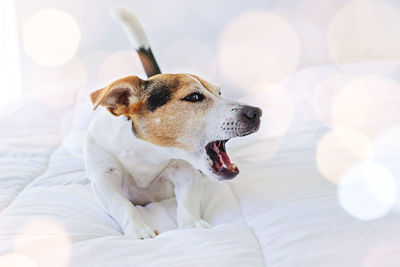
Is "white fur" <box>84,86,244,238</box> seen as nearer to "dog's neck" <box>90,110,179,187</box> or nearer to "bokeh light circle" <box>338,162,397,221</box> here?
"dog's neck" <box>90,110,179,187</box>

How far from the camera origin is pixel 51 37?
339 cm

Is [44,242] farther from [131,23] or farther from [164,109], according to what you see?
[131,23]

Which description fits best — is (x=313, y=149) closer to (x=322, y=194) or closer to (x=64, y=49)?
(x=322, y=194)

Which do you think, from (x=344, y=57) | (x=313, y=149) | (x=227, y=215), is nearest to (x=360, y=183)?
(x=313, y=149)

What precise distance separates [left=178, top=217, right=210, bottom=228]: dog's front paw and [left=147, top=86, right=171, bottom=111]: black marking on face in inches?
15.3

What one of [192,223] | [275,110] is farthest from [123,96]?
[275,110]

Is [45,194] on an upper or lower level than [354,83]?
upper

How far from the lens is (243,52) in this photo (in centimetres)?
316

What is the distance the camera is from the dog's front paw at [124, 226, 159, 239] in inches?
40.1

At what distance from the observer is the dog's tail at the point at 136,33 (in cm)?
174

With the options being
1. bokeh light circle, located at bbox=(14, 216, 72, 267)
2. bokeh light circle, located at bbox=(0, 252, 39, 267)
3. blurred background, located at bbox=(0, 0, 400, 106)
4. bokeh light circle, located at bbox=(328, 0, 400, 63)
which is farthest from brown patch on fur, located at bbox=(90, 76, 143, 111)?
bokeh light circle, located at bbox=(328, 0, 400, 63)

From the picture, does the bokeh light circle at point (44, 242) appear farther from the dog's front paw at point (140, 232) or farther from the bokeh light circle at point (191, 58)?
the bokeh light circle at point (191, 58)

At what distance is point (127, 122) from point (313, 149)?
85cm

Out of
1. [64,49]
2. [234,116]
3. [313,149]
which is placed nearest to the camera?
[234,116]
